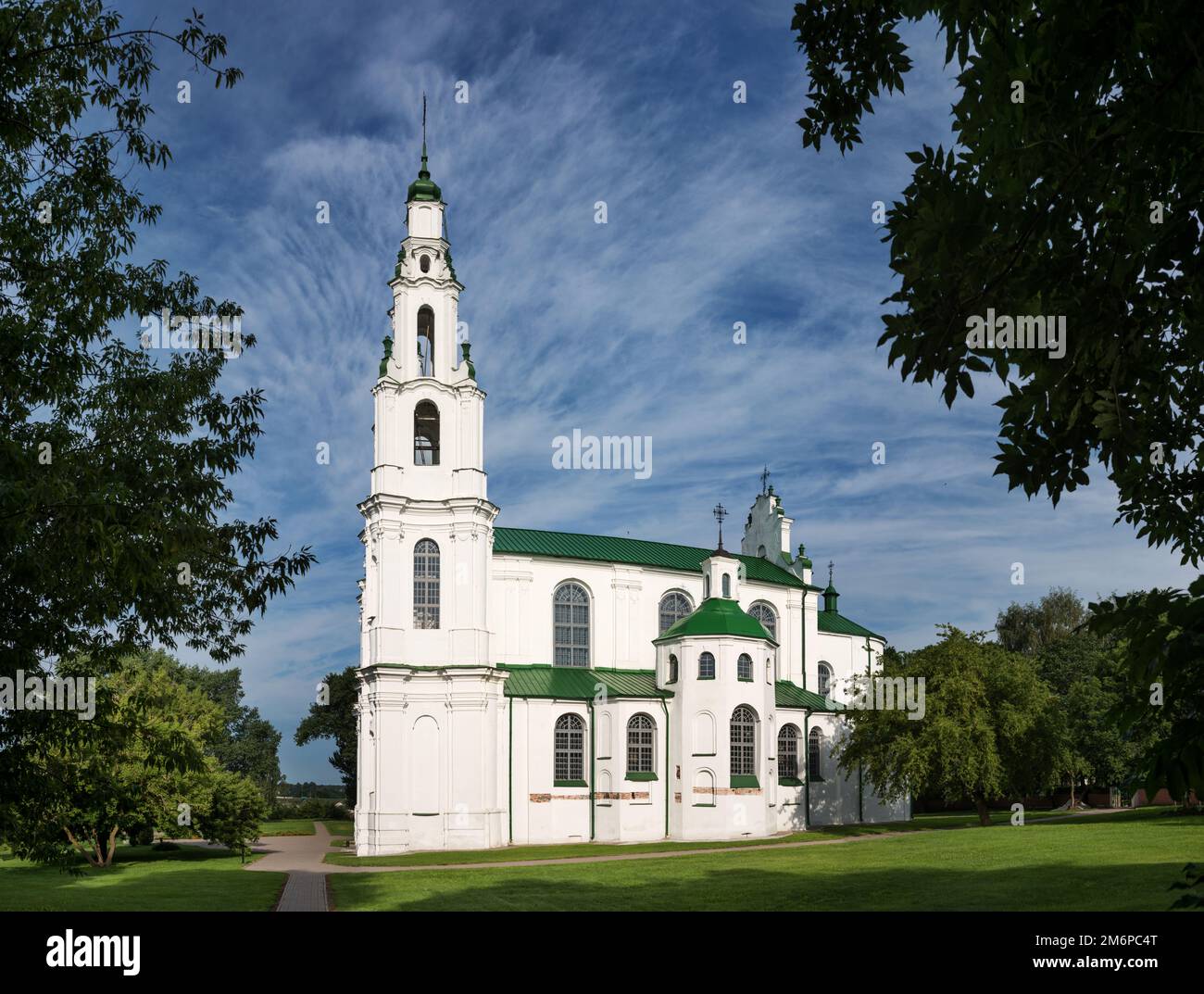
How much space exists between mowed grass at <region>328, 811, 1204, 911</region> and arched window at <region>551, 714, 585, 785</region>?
11.8 metres

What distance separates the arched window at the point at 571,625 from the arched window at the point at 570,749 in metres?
3.95

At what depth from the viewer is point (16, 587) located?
10844 mm

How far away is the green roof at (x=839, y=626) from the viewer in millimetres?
62500

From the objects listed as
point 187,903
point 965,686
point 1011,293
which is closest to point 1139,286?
point 1011,293

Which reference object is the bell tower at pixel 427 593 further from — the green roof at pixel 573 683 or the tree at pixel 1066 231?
the tree at pixel 1066 231

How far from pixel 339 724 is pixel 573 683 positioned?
28335 millimetres

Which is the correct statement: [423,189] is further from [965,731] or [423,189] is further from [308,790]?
[308,790]

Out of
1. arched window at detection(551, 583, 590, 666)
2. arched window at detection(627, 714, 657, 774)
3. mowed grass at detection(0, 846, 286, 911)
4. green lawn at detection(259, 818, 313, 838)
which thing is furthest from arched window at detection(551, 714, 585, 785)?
green lawn at detection(259, 818, 313, 838)

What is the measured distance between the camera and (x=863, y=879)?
83.2 feet
